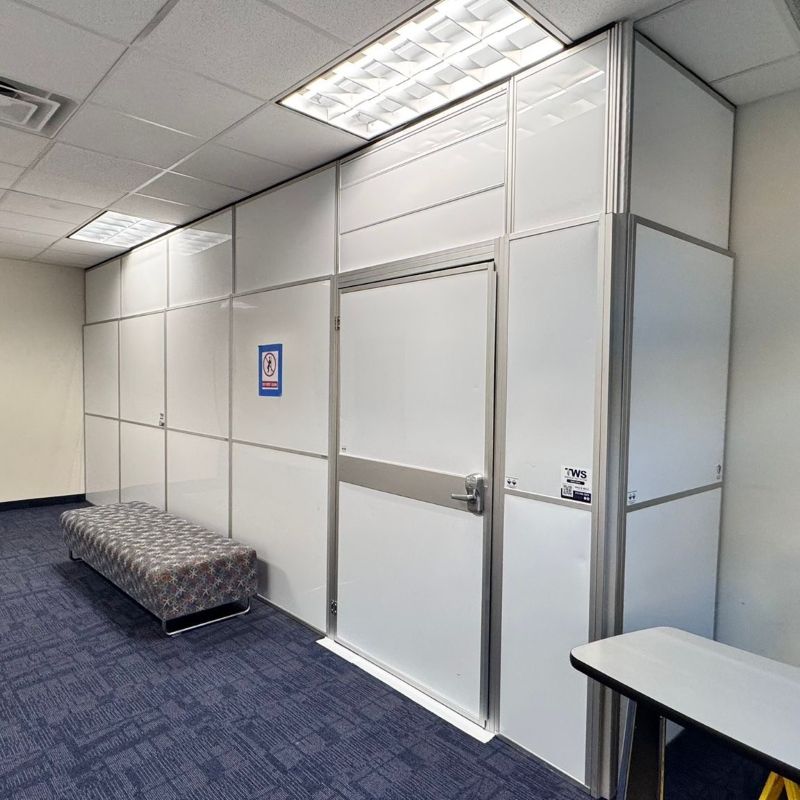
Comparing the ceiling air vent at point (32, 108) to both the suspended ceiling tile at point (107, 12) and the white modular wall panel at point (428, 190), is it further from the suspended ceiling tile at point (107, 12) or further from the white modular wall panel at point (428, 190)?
the white modular wall panel at point (428, 190)

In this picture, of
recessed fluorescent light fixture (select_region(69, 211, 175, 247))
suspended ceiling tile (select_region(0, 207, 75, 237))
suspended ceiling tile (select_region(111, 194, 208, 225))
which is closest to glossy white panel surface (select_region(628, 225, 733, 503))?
suspended ceiling tile (select_region(111, 194, 208, 225))

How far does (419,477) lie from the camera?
2.58 m

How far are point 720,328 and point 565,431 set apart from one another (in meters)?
0.94

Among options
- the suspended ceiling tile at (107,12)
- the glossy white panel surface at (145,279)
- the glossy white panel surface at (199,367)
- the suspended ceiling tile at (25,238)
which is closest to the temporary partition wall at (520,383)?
the glossy white panel surface at (199,367)

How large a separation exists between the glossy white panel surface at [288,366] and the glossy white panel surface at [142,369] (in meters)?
1.38

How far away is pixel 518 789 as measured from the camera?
200cm

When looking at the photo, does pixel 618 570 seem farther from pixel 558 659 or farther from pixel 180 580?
pixel 180 580

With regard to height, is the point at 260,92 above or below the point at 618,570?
above

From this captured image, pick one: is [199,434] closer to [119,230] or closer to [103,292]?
[119,230]

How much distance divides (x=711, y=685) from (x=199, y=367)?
12.5 ft

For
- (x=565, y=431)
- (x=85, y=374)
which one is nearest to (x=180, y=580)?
(x=565, y=431)

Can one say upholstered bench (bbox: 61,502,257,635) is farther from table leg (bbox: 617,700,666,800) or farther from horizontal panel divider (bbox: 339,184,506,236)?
table leg (bbox: 617,700,666,800)

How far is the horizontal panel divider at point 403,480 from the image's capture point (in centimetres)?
245

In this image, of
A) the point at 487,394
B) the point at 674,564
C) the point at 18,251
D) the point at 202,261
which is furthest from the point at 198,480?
the point at 674,564
